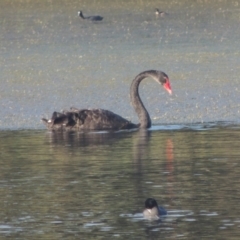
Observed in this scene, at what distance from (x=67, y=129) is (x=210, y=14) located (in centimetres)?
1293

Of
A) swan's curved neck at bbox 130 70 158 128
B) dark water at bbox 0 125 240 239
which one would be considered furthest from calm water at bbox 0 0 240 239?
swan's curved neck at bbox 130 70 158 128

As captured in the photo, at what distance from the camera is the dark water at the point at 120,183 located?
6.90 m

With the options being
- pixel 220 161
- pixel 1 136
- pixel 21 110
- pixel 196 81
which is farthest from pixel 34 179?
pixel 196 81

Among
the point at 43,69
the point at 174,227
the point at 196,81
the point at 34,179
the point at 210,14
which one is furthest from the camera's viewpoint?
the point at 210,14

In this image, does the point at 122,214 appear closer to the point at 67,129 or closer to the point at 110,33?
the point at 67,129

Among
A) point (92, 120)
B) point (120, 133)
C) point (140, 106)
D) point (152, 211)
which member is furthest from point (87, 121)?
point (152, 211)

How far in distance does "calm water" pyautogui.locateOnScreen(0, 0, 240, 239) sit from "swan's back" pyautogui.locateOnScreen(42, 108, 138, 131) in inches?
7.0

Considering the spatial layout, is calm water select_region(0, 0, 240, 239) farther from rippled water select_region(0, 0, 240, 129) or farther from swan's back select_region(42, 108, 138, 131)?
swan's back select_region(42, 108, 138, 131)

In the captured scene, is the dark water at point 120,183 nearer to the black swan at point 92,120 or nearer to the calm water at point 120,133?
the calm water at point 120,133

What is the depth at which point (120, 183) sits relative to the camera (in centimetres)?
859

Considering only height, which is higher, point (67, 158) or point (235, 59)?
point (235, 59)

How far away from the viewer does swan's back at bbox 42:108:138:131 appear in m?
12.5

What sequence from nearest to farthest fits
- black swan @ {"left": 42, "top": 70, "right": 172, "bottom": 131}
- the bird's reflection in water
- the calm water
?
1. the calm water
2. the bird's reflection in water
3. black swan @ {"left": 42, "top": 70, "right": 172, "bottom": 131}

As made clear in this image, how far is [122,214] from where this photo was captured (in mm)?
7305
